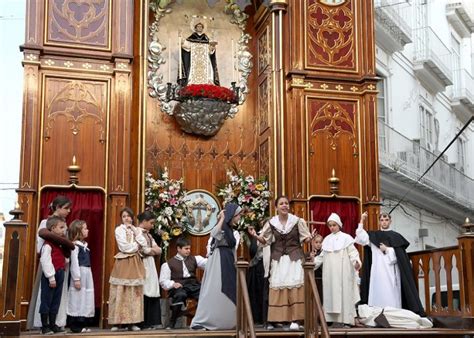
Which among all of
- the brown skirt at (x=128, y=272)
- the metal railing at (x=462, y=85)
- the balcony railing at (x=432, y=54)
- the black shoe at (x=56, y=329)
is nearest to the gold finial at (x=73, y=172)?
the brown skirt at (x=128, y=272)

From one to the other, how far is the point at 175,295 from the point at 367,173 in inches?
168

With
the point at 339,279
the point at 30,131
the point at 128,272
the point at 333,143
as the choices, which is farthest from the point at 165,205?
the point at 339,279

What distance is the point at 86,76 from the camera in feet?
39.4

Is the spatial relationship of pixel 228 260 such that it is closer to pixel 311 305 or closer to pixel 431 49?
pixel 311 305

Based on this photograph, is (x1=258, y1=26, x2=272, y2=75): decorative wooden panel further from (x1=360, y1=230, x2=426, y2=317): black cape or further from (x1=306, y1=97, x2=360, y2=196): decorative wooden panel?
(x1=360, y1=230, x2=426, y2=317): black cape

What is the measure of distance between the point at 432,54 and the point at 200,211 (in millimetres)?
12361

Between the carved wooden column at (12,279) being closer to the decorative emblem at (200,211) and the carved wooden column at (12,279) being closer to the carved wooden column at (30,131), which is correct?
the carved wooden column at (30,131)

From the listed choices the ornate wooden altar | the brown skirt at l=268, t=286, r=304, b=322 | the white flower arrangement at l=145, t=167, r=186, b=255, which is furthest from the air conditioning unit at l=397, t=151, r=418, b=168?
the brown skirt at l=268, t=286, r=304, b=322

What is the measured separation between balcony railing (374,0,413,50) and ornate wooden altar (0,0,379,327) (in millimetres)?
5946

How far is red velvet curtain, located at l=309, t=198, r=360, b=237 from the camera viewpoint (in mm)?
12594

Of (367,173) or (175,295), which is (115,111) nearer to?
(175,295)

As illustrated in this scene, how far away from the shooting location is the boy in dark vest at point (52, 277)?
29.5ft

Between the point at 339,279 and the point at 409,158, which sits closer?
the point at 339,279

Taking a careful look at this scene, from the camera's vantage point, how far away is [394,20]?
20031 millimetres
